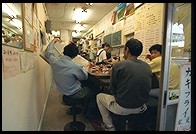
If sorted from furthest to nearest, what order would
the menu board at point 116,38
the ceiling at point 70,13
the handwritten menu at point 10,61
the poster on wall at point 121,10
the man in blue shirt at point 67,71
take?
the menu board at point 116,38, the man in blue shirt at point 67,71, the poster on wall at point 121,10, the ceiling at point 70,13, the handwritten menu at point 10,61

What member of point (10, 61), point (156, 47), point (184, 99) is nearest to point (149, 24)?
point (156, 47)

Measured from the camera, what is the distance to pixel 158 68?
1.10 meters

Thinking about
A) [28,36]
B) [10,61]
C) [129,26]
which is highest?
[129,26]

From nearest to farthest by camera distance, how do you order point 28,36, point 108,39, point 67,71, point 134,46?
point 28,36, point 134,46, point 108,39, point 67,71

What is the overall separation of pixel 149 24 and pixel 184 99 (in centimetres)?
61

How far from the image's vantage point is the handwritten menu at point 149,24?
1.01 m

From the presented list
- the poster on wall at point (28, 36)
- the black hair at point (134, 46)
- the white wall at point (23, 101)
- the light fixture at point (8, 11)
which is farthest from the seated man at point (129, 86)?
the light fixture at point (8, 11)

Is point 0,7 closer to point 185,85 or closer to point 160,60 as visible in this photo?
point 160,60

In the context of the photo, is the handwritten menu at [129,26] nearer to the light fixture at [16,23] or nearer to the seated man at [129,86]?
the seated man at [129,86]

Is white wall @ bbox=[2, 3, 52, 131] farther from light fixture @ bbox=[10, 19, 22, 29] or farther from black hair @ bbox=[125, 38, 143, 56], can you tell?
black hair @ bbox=[125, 38, 143, 56]

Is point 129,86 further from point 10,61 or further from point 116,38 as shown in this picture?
point 10,61

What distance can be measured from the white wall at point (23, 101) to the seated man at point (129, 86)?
A: 482mm

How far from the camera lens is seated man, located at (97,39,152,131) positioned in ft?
3.97

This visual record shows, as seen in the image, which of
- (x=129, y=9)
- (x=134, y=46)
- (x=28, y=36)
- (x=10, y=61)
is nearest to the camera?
(x=10, y=61)
